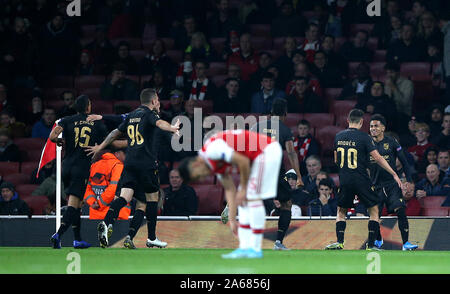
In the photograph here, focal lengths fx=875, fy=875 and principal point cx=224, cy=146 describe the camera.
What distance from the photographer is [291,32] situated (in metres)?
18.5

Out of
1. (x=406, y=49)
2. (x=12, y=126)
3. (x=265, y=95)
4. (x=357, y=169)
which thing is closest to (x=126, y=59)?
(x=12, y=126)

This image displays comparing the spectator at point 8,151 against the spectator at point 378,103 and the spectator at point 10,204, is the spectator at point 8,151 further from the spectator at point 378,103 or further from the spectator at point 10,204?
the spectator at point 378,103

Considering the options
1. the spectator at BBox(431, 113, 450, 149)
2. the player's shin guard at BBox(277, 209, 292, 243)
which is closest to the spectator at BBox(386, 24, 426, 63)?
the spectator at BBox(431, 113, 450, 149)

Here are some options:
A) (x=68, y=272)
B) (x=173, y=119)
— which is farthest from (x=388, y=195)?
(x=68, y=272)

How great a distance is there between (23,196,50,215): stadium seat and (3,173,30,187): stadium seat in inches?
41.7

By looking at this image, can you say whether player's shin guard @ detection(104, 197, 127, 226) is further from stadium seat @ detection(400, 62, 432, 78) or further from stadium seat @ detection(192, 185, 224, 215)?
stadium seat @ detection(400, 62, 432, 78)

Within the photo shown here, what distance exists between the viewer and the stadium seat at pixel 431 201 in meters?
13.8

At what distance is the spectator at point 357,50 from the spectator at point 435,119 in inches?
88.3

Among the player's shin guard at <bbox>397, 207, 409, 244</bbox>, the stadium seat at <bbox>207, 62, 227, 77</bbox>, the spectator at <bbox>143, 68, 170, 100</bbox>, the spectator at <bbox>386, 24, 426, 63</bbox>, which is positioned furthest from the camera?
the stadium seat at <bbox>207, 62, 227, 77</bbox>

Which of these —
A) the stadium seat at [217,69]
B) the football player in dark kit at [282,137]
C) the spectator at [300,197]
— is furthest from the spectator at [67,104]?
the football player in dark kit at [282,137]

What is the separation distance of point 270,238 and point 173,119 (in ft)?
10.3

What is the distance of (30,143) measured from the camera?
16.4 m

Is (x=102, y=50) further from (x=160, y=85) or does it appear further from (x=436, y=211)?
(x=436, y=211)

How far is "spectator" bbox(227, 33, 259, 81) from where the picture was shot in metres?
17.4
